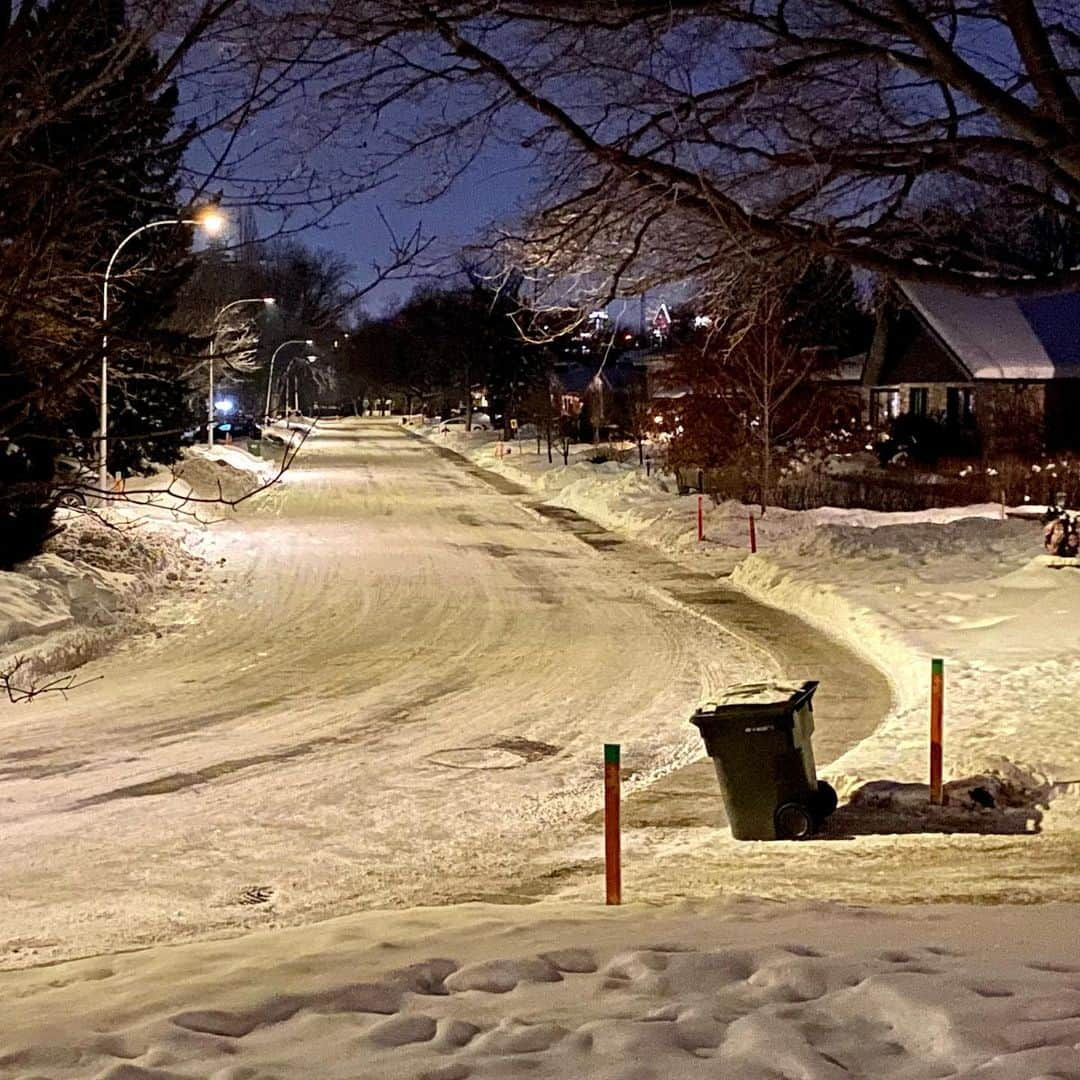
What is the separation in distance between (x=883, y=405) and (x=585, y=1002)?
145 ft

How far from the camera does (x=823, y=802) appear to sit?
934cm

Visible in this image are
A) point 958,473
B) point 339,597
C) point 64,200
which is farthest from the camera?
point 958,473

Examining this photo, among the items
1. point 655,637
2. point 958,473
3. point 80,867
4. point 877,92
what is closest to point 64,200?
point 80,867

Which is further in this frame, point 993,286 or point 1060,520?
point 1060,520

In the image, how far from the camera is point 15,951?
7.23 m

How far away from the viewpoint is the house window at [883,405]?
151ft

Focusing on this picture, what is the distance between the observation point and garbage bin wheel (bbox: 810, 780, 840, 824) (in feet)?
30.2

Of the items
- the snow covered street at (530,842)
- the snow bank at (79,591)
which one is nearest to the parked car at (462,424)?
the snow bank at (79,591)

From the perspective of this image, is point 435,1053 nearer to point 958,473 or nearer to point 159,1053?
point 159,1053

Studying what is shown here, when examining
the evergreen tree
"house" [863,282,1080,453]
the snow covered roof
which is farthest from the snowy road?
the snow covered roof

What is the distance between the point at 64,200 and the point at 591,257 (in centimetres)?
615

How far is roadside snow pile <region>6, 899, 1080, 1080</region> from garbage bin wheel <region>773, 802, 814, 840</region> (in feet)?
8.54

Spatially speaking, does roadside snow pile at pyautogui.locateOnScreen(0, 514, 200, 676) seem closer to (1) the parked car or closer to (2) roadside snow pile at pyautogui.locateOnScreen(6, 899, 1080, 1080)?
Answer: (2) roadside snow pile at pyautogui.locateOnScreen(6, 899, 1080, 1080)

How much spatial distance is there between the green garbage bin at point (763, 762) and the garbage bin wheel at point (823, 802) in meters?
0.03
